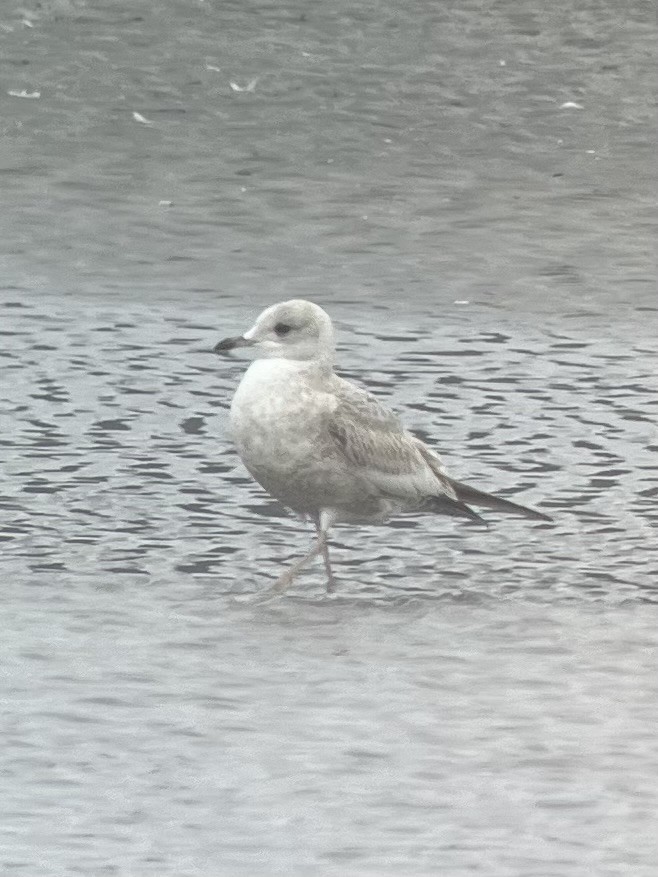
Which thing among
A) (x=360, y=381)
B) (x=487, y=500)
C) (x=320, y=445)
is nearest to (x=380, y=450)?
(x=320, y=445)

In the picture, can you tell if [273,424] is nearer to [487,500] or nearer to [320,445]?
[320,445]

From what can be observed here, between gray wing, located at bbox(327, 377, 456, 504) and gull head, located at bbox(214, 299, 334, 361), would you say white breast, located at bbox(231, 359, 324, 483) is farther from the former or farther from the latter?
gull head, located at bbox(214, 299, 334, 361)

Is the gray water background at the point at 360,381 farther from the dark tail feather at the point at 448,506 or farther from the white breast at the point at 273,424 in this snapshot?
the white breast at the point at 273,424

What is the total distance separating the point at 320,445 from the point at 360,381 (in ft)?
7.56

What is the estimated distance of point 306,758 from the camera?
6.20 metres

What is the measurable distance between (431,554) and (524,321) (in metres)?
2.81

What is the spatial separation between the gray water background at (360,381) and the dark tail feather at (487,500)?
0.12 m

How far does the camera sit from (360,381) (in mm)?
10094

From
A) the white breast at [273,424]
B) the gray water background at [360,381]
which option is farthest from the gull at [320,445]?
the gray water background at [360,381]

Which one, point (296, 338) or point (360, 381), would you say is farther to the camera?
point (360, 381)

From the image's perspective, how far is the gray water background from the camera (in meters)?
5.93

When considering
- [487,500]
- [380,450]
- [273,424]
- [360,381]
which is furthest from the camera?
[360,381]

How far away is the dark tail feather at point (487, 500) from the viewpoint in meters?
8.14

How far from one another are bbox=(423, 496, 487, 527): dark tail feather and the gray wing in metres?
0.02
